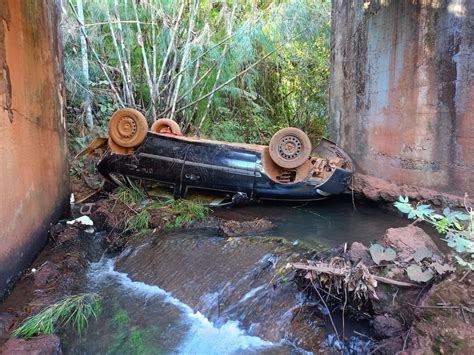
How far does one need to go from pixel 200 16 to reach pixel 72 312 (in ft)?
27.4

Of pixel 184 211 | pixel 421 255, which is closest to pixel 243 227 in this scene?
pixel 184 211

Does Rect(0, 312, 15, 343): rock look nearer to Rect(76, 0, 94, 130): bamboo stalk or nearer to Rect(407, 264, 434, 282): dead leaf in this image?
Rect(407, 264, 434, 282): dead leaf

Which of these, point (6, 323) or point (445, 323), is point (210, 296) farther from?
point (445, 323)

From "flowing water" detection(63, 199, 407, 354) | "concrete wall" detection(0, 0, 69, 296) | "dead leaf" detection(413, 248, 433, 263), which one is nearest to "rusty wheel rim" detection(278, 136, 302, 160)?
"flowing water" detection(63, 199, 407, 354)

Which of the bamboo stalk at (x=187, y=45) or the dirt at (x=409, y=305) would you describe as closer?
the dirt at (x=409, y=305)

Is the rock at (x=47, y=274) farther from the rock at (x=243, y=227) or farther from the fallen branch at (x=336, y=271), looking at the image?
the fallen branch at (x=336, y=271)

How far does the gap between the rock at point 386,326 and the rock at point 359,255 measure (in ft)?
1.48

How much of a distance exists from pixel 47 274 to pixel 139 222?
1997 millimetres

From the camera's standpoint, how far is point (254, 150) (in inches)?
263

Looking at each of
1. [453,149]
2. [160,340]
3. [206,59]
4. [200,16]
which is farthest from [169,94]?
[160,340]

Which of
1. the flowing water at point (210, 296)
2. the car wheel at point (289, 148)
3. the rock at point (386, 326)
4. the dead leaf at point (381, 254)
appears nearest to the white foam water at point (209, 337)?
the flowing water at point (210, 296)

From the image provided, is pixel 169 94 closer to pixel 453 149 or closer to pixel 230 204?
pixel 230 204

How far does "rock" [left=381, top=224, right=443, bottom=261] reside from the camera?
3334 millimetres

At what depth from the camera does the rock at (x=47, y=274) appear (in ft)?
13.2
